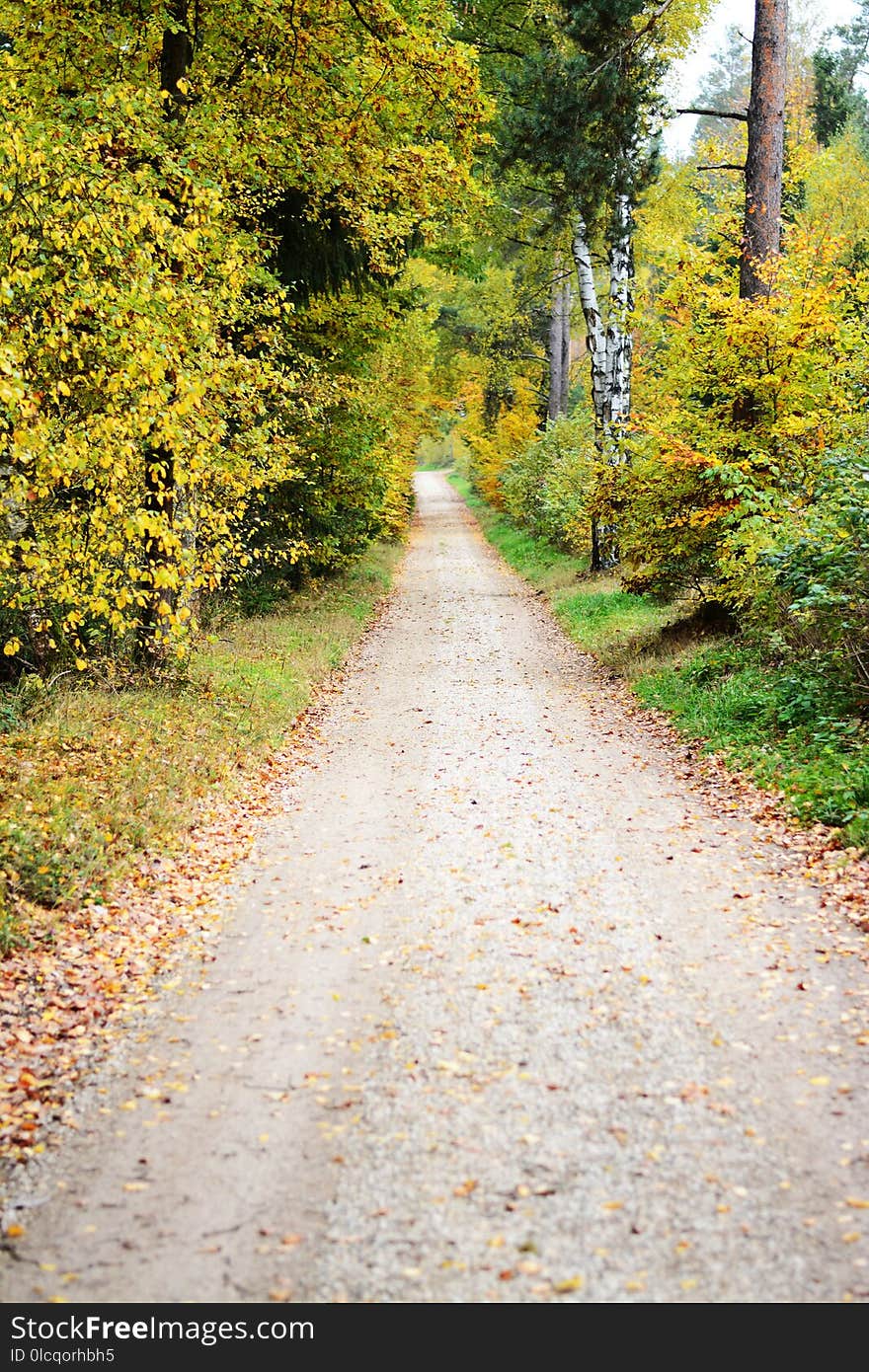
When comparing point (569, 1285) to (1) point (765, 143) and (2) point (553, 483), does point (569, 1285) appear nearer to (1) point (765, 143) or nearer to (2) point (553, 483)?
(1) point (765, 143)

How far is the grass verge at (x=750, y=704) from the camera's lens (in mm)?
7664

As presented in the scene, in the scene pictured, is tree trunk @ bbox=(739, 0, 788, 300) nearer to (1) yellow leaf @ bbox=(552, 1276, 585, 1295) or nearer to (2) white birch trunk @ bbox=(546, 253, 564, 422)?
(1) yellow leaf @ bbox=(552, 1276, 585, 1295)

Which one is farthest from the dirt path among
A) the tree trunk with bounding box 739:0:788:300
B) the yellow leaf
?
the tree trunk with bounding box 739:0:788:300

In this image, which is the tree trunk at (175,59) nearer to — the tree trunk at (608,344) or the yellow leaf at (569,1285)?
the tree trunk at (608,344)

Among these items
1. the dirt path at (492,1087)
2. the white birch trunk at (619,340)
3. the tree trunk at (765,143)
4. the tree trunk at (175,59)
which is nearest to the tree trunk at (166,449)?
the tree trunk at (175,59)

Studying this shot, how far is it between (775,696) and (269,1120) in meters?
6.92

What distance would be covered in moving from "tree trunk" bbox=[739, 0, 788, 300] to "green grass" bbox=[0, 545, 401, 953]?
7692mm

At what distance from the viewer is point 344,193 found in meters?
12.3

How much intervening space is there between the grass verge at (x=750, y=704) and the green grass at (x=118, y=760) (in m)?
4.44

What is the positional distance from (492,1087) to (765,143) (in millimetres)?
11997

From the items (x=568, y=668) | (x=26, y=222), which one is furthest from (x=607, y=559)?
(x=26, y=222)

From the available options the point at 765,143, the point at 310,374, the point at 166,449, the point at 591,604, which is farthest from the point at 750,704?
the point at 310,374

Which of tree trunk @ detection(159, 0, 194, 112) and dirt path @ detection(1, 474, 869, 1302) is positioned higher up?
tree trunk @ detection(159, 0, 194, 112)

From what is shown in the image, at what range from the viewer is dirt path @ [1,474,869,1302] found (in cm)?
346
